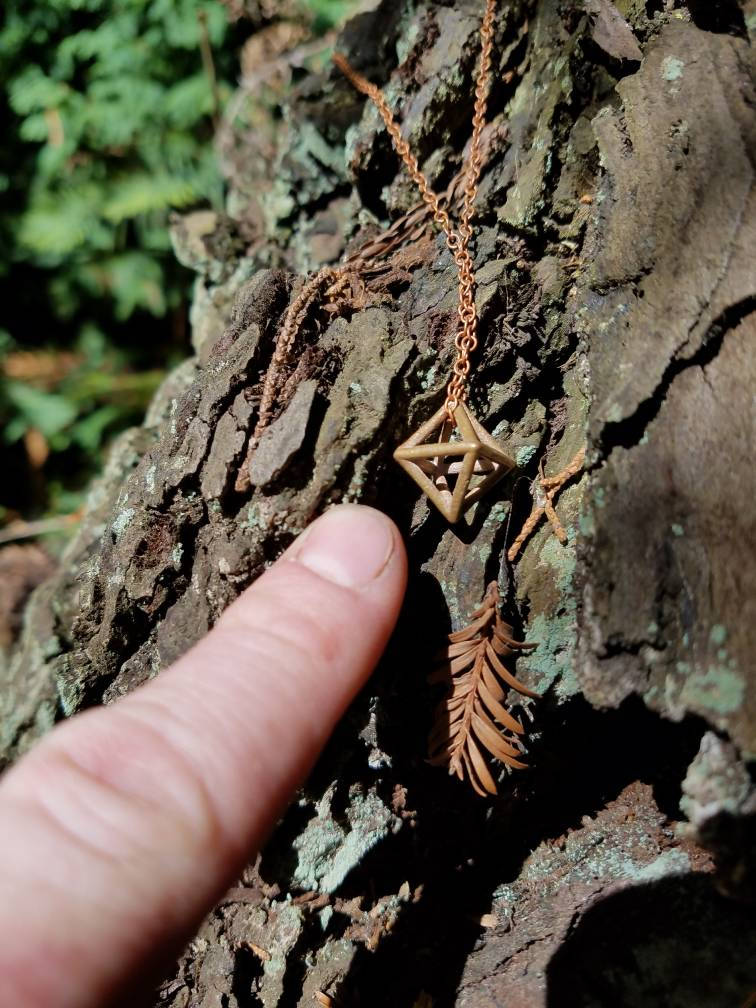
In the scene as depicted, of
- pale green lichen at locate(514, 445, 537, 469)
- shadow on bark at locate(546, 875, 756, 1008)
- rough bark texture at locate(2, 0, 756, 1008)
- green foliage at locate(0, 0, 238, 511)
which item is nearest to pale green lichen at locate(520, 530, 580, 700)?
rough bark texture at locate(2, 0, 756, 1008)

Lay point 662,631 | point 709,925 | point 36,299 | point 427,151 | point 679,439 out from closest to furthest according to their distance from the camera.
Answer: point 662,631 < point 679,439 < point 709,925 < point 427,151 < point 36,299

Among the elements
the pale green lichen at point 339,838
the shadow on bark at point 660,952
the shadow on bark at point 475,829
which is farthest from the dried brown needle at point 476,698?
the shadow on bark at point 660,952

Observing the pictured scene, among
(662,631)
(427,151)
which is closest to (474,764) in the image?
(662,631)

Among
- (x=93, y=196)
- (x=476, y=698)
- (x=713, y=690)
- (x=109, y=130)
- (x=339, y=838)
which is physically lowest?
(x=339, y=838)

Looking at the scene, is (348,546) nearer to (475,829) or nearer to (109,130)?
(475,829)

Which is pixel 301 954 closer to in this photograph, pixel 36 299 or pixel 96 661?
pixel 96 661

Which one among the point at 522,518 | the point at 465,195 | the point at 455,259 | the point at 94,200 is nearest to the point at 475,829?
the point at 522,518
